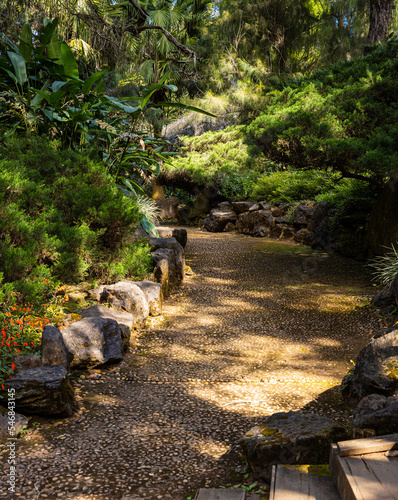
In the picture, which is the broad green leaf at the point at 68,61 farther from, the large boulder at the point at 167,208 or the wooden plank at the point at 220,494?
the large boulder at the point at 167,208

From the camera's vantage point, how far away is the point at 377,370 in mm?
2707

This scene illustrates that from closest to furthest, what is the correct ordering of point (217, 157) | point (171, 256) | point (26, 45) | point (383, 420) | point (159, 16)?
point (383, 420)
point (26, 45)
point (171, 256)
point (159, 16)
point (217, 157)

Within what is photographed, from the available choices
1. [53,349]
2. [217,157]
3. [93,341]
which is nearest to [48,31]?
[93,341]

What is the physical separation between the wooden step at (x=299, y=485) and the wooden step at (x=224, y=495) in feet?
0.58

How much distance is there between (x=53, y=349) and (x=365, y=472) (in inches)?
87.9

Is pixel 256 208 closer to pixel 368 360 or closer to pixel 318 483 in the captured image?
pixel 368 360

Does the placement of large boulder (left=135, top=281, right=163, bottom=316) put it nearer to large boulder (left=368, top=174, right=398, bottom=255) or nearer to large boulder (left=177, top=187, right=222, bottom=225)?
large boulder (left=368, top=174, right=398, bottom=255)

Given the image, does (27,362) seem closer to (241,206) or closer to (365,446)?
(365,446)

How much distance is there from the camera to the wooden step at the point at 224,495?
1.78 meters

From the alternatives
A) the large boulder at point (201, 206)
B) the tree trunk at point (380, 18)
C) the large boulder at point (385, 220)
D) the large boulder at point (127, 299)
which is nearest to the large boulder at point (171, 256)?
the large boulder at point (127, 299)

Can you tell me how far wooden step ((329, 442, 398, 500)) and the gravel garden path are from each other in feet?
2.32

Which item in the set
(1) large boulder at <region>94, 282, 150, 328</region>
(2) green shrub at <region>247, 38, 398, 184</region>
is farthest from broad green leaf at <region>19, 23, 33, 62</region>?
(2) green shrub at <region>247, 38, 398, 184</region>

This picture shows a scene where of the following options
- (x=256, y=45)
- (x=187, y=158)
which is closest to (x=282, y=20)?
(x=256, y=45)

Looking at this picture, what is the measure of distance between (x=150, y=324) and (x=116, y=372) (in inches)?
49.2
